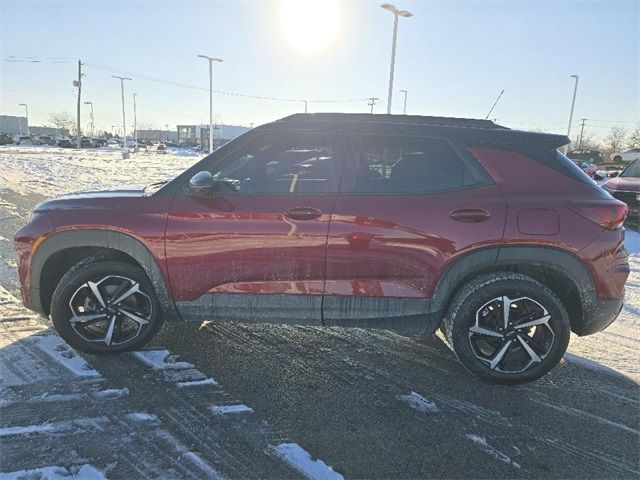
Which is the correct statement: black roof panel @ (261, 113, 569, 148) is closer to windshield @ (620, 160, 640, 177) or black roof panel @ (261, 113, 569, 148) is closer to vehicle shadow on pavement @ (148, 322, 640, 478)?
vehicle shadow on pavement @ (148, 322, 640, 478)

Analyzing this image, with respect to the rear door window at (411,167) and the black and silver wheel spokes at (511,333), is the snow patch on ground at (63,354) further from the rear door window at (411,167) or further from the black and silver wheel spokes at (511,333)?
the black and silver wheel spokes at (511,333)

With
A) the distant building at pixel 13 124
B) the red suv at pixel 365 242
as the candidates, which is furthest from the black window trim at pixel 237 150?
the distant building at pixel 13 124

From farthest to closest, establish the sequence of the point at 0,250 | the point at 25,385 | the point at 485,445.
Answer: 1. the point at 0,250
2. the point at 25,385
3. the point at 485,445

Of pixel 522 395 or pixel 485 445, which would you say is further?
pixel 522 395

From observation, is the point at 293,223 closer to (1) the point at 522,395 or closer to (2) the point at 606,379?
(1) the point at 522,395

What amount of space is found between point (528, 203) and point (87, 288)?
3244mm

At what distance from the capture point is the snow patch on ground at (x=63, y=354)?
317 cm

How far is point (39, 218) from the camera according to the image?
11.0 ft

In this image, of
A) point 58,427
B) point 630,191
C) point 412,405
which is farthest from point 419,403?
point 630,191

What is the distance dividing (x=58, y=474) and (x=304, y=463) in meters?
1.21

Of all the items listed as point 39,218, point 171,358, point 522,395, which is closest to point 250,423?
point 171,358

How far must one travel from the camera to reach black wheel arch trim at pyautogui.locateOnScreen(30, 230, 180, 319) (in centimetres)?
326

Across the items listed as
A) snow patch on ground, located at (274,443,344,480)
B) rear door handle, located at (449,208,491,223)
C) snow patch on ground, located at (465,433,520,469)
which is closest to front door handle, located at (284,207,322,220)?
rear door handle, located at (449,208,491,223)

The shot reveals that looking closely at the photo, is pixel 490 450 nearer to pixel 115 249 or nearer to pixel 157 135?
pixel 115 249
